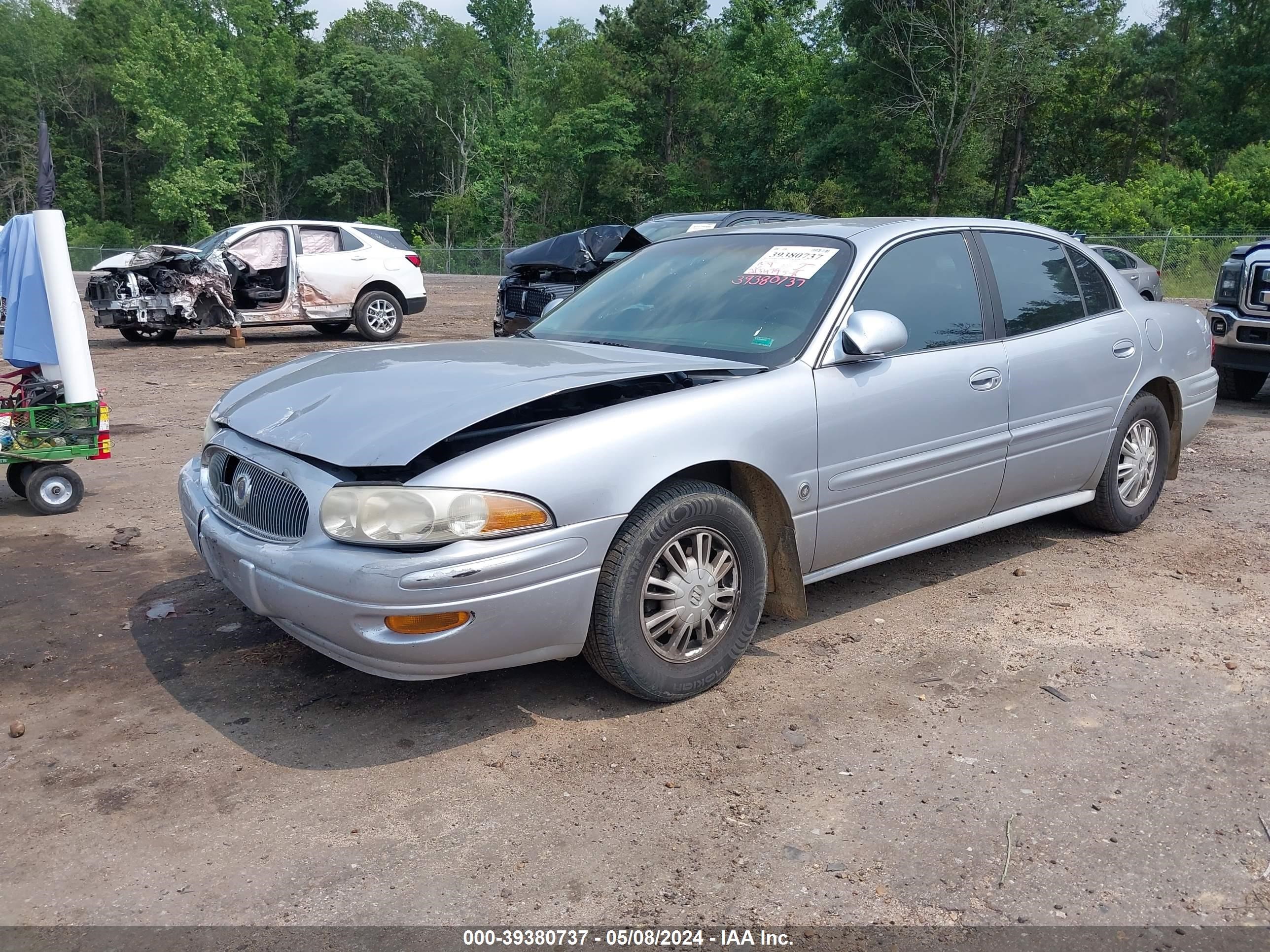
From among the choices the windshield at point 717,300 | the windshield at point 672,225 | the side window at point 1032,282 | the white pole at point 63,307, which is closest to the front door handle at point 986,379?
the side window at point 1032,282

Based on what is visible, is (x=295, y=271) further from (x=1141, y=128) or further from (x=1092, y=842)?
(x=1141, y=128)

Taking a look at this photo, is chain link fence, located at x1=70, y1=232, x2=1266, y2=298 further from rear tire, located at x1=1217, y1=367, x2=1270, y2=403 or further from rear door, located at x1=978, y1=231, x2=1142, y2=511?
rear door, located at x1=978, y1=231, x2=1142, y2=511

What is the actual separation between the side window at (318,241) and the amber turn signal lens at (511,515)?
12562 millimetres

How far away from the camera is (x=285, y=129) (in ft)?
240

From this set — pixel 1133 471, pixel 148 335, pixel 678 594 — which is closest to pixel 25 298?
pixel 678 594

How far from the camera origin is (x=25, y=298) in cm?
611

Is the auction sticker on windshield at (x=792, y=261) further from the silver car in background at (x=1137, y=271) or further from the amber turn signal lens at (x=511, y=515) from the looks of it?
the silver car in background at (x=1137, y=271)

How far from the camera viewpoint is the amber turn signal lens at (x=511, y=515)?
10.3ft

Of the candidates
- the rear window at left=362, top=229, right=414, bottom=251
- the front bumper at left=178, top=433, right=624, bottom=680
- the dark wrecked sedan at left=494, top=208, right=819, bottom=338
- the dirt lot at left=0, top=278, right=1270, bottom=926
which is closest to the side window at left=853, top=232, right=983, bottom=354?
the dirt lot at left=0, top=278, right=1270, bottom=926

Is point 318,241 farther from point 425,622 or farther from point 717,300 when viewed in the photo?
point 425,622

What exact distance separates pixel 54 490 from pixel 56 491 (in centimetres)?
1

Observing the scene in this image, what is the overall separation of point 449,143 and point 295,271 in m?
65.5

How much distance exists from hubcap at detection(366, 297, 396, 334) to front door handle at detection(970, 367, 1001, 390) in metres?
12.0

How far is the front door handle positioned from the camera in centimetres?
448
